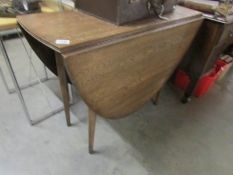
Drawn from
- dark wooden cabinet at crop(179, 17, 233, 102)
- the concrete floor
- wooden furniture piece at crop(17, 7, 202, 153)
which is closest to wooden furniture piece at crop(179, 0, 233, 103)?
dark wooden cabinet at crop(179, 17, 233, 102)

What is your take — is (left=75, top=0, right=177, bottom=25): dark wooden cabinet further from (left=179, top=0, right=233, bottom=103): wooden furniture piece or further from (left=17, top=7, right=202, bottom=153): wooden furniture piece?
(left=179, top=0, right=233, bottom=103): wooden furniture piece

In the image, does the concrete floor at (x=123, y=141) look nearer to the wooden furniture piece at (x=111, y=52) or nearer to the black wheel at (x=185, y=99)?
the black wheel at (x=185, y=99)

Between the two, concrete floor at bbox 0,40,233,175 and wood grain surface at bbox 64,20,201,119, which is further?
concrete floor at bbox 0,40,233,175

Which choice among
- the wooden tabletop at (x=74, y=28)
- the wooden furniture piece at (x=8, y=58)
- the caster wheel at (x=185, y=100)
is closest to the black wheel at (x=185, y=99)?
the caster wheel at (x=185, y=100)

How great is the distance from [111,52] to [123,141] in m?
0.79

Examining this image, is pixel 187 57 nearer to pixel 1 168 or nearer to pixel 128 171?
pixel 128 171

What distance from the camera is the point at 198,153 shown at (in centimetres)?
145

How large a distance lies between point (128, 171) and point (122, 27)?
916 mm

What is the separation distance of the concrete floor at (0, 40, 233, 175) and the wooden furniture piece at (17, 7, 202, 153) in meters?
0.17

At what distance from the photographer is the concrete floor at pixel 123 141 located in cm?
132

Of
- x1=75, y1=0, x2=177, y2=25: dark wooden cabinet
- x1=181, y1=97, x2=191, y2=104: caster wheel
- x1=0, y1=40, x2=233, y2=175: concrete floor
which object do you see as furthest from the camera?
x1=181, y1=97, x2=191, y2=104: caster wheel

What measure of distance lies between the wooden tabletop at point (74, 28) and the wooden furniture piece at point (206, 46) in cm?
40

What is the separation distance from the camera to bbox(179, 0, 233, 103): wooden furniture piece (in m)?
1.44

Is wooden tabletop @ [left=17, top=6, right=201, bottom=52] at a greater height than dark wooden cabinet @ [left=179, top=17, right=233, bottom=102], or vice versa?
wooden tabletop @ [left=17, top=6, right=201, bottom=52]
